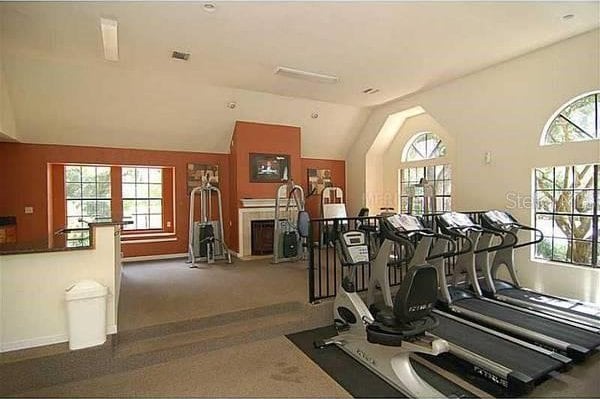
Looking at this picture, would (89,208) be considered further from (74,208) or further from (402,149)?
(402,149)

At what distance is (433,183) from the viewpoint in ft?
22.9

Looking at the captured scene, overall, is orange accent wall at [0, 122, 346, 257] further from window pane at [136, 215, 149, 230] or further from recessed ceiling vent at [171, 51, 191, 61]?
recessed ceiling vent at [171, 51, 191, 61]

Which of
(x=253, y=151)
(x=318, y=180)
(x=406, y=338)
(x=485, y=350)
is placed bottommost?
(x=485, y=350)

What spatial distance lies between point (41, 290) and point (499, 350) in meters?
4.14

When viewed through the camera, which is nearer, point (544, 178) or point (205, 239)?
point (544, 178)

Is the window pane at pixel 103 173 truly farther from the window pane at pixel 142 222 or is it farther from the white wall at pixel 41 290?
the white wall at pixel 41 290

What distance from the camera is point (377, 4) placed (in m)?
3.45

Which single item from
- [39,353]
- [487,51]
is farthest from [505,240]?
[39,353]

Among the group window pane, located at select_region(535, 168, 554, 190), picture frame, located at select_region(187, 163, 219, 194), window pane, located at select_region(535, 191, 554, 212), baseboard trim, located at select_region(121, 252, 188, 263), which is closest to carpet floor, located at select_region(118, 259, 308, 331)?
baseboard trim, located at select_region(121, 252, 188, 263)

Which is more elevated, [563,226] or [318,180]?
[318,180]

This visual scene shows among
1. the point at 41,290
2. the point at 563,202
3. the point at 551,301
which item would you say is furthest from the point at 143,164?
the point at 563,202

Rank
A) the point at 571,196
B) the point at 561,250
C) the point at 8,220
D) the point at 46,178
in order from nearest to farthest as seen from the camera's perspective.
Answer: the point at 571,196
the point at 561,250
the point at 8,220
the point at 46,178

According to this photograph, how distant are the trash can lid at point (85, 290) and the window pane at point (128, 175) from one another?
438cm

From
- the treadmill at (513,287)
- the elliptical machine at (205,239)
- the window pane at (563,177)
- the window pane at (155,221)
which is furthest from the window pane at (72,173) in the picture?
the window pane at (563,177)
